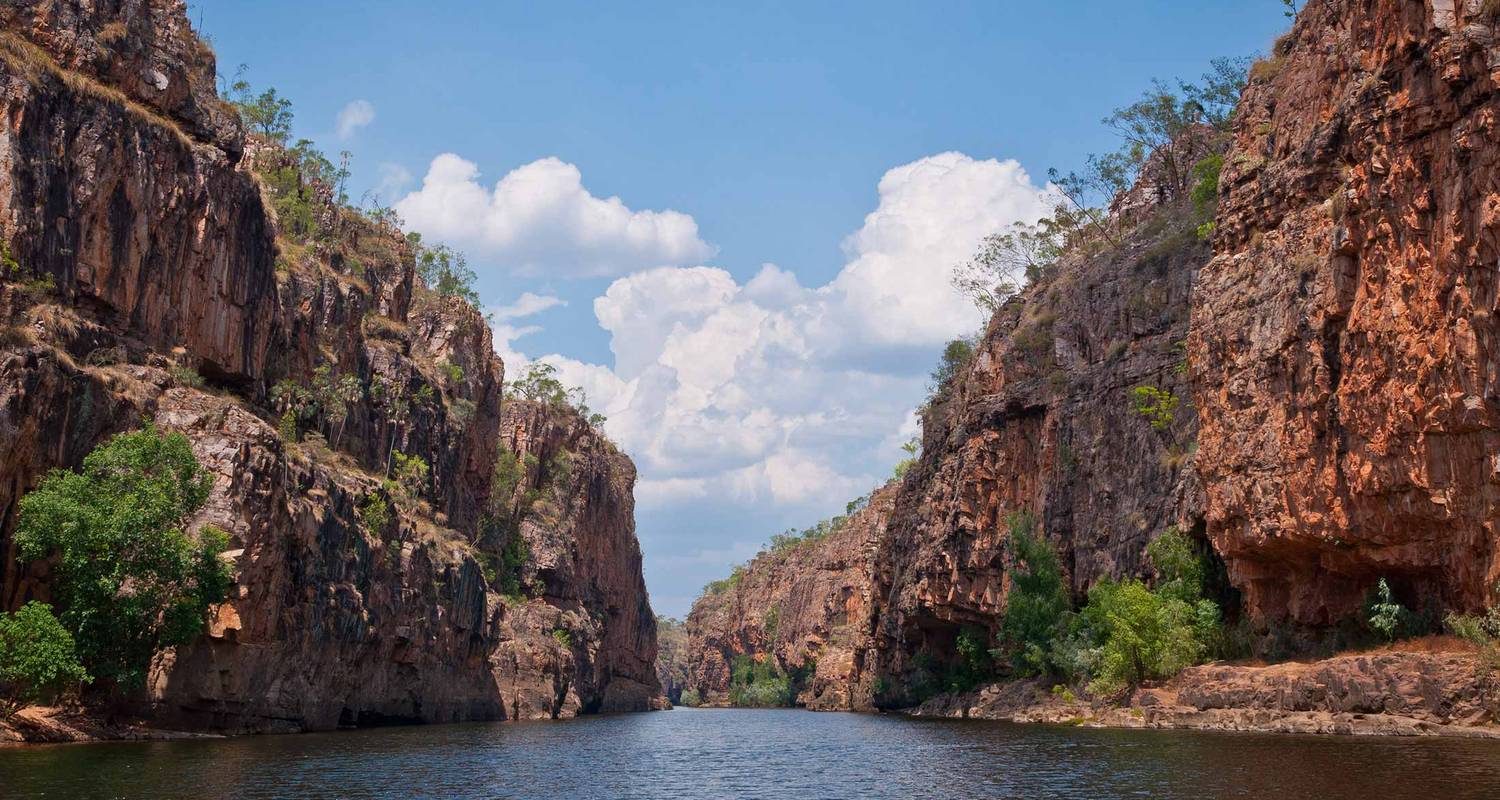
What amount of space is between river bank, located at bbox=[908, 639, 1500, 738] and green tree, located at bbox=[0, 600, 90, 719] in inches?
1792

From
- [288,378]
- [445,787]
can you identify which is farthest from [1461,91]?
[288,378]

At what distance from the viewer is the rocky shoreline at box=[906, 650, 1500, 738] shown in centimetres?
4266

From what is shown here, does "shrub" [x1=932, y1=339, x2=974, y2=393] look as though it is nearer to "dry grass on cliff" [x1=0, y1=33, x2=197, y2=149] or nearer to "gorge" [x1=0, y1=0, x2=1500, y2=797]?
"gorge" [x1=0, y1=0, x2=1500, y2=797]

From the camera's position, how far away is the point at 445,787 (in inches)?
1441

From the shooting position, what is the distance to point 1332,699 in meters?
48.0

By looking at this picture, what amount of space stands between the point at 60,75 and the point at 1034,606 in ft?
212

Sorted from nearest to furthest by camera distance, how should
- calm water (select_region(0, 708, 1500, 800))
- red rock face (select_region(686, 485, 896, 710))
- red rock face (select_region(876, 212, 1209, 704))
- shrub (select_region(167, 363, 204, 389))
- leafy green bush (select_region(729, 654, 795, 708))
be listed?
calm water (select_region(0, 708, 1500, 800)) → shrub (select_region(167, 363, 204, 389)) → red rock face (select_region(876, 212, 1209, 704)) → red rock face (select_region(686, 485, 896, 710)) → leafy green bush (select_region(729, 654, 795, 708))

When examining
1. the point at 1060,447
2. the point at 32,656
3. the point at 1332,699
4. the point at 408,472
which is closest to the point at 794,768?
the point at 1332,699

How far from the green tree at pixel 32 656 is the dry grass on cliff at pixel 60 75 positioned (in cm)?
2317

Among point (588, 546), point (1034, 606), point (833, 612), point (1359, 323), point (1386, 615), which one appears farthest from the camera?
point (833, 612)

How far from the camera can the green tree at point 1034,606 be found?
8275 centimetres

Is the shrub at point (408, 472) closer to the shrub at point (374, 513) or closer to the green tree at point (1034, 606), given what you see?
the shrub at point (374, 513)

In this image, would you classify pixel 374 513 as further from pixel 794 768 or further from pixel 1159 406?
pixel 1159 406

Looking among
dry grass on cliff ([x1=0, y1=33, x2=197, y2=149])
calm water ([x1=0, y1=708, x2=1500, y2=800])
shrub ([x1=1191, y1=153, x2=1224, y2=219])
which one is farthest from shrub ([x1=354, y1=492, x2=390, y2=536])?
shrub ([x1=1191, y1=153, x2=1224, y2=219])
